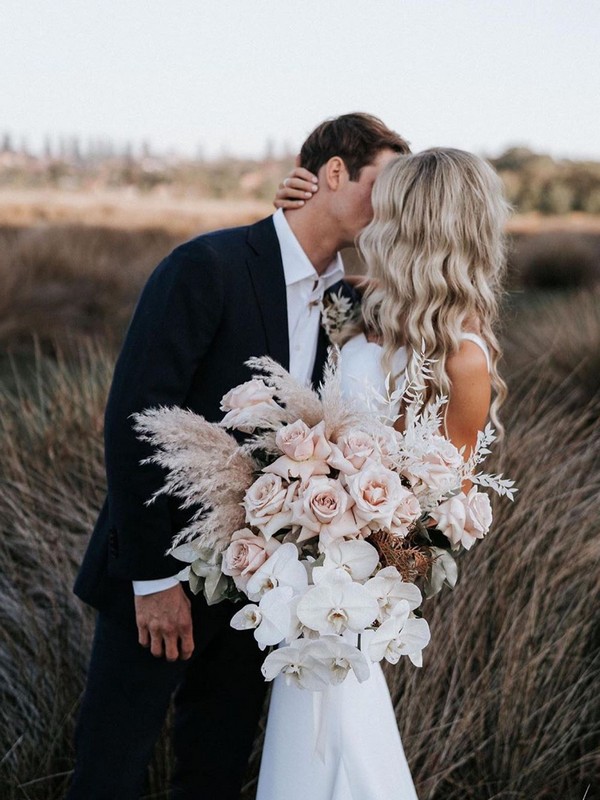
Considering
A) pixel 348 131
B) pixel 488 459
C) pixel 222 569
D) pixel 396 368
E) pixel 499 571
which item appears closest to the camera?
pixel 222 569

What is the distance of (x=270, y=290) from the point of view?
2414mm

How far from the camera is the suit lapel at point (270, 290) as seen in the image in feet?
7.86

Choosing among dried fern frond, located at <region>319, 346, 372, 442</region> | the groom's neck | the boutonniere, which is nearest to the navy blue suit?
the groom's neck

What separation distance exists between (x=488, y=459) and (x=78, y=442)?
2139mm

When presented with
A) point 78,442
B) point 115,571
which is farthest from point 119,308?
point 115,571

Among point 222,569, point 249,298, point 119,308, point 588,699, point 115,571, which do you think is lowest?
point 119,308

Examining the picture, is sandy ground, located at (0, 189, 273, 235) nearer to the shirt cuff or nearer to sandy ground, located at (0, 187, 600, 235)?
sandy ground, located at (0, 187, 600, 235)

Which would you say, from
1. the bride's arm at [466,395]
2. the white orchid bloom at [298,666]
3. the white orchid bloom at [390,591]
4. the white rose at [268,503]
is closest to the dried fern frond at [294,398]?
the white rose at [268,503]

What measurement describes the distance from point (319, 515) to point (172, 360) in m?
0.74

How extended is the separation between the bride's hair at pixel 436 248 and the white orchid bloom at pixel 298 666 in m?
1.03

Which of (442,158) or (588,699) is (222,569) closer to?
(442,158)

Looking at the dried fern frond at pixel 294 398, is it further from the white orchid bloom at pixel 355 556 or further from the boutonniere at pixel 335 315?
the boutonniere at pixel 335 315

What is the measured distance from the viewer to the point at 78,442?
14.7 ft

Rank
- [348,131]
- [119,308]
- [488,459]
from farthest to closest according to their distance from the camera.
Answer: [119,308] → [488,459] → [348,131]
